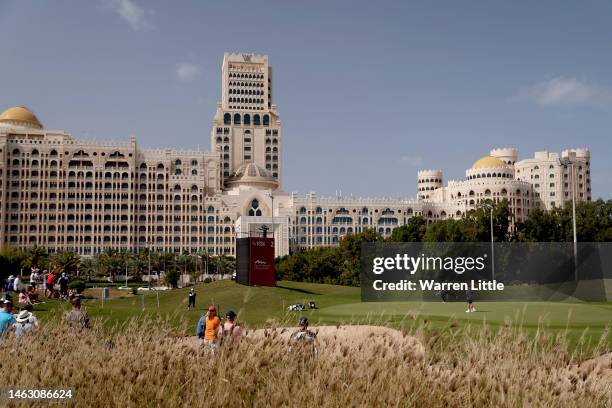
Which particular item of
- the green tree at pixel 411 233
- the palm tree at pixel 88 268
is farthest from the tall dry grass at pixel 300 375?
the palm tree at pixel 88 268

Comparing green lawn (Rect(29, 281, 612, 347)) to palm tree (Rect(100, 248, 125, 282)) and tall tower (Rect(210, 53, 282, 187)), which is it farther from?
tall tower (Rect(210, 53, 282, 187))

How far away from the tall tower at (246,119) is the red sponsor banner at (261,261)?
341 feet

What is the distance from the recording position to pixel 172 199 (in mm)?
140500

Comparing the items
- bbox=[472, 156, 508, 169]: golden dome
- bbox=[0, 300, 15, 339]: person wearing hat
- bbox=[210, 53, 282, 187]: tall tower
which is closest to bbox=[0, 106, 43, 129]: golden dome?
bbox=[210, 53, 282, 187]: tall tower

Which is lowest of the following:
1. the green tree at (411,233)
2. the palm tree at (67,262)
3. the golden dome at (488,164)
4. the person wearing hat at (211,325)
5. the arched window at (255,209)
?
the palm tree at (67,262)

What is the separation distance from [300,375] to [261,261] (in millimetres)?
45836

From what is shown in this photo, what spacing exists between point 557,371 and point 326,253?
80.3 metres

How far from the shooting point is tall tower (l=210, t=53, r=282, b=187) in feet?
532

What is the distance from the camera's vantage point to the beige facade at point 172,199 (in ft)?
436

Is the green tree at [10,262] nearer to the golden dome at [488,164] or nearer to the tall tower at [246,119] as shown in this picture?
the tall tower at [246,119]

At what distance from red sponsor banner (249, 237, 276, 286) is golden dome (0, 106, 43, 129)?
339ft

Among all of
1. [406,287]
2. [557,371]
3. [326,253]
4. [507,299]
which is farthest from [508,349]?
[326,253]

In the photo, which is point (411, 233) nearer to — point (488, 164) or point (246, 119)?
point (488, 164)

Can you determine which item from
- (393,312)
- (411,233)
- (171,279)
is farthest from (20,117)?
(393,312)
